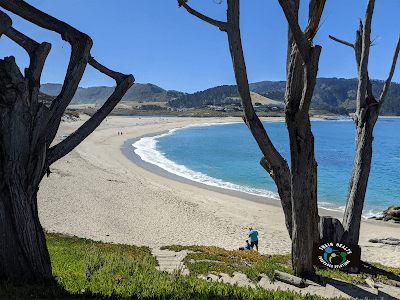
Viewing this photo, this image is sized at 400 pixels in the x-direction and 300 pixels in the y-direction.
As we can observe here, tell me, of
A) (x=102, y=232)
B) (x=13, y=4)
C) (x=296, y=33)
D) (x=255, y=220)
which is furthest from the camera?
(x=255, y=220)

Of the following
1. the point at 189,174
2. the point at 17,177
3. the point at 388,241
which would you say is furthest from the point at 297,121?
the point at 189,174

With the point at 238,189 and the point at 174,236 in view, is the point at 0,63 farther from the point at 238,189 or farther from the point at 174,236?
the point at 238,189

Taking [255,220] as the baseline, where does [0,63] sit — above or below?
above

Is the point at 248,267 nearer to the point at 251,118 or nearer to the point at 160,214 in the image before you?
the point at 251,118

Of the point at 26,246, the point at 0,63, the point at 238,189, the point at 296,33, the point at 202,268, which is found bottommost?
the point at 238,189

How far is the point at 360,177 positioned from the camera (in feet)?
20.1

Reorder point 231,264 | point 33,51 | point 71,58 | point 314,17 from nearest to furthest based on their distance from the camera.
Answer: point 33,51
point 71,58
point 314,17
point 231,264

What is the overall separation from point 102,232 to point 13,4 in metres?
9.15

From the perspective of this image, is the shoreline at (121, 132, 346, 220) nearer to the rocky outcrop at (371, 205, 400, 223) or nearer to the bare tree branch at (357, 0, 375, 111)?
the rocky outcrop at (371, 205, 400, 223)

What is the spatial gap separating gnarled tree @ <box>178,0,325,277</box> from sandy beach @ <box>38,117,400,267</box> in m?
6.09

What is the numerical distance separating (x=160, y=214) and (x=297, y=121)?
1089 cm

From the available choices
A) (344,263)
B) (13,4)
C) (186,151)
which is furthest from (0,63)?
(186,151)

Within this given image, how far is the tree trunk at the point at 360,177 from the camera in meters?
6.09

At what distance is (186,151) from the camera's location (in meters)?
38.1
